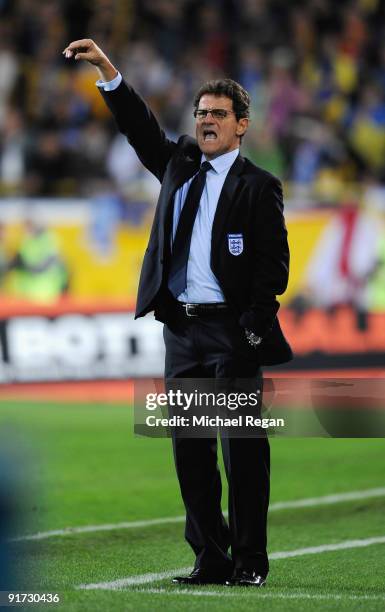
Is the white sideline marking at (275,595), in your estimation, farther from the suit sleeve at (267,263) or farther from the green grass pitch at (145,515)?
the suit sleeve at (267,263)

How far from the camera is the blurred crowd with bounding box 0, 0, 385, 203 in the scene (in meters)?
17.6

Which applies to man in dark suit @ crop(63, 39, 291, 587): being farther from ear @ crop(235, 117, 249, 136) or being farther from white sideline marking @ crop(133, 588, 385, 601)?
white sideline marking @ crop(133, 588, 385, 601)

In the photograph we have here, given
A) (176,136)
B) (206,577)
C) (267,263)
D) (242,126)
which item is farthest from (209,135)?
(176,136)

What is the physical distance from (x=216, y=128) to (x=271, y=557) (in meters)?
2.40

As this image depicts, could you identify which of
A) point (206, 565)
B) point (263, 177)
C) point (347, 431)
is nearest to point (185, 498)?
point (206, 565)

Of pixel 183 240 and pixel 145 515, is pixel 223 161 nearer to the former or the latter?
pixel 183 240

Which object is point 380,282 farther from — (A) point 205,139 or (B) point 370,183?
(A) point 205,139

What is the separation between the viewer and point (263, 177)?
20.8 ft

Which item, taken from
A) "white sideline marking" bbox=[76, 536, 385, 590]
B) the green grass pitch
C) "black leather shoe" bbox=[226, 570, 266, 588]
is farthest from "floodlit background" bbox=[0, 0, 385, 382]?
"black leather shoe" bbox=[226, 570, 266, 588]

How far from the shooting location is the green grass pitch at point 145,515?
6.04 meters

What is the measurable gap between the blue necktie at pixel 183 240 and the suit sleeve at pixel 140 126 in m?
0.29

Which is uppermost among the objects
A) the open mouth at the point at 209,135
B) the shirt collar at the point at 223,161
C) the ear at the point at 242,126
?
the ear at the point at 242,126

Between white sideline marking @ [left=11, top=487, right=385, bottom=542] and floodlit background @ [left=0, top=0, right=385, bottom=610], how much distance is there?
0.14 ft

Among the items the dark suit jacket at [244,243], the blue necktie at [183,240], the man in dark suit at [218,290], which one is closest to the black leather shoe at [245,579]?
the man in dark suit at [218,290]
